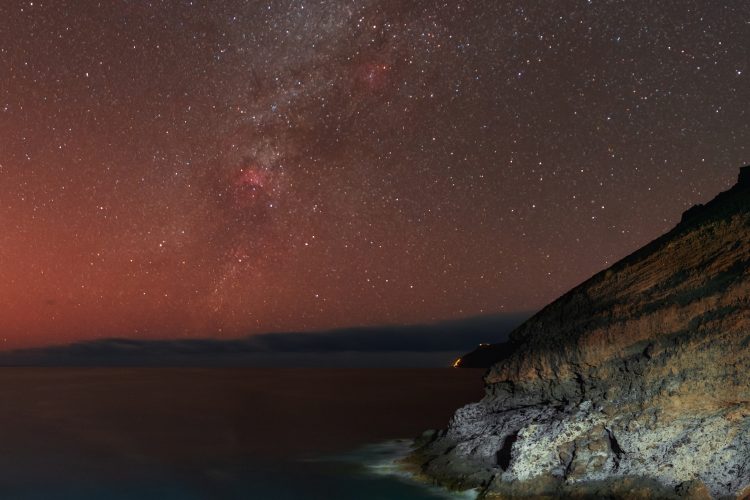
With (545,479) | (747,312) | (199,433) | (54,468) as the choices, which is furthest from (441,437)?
(199,433)

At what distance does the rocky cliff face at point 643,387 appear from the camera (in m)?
14.1

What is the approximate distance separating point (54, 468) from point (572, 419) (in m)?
22.1

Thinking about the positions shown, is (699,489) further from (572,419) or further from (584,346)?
(584,346)

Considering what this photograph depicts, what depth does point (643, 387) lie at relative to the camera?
1551 cm

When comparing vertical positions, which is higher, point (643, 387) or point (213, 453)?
point (643, 387)

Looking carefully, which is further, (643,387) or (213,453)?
(213,453)

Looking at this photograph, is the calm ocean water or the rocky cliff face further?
the calm ocean water

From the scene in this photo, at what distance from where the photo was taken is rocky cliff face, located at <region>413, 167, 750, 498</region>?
14125 millimetres

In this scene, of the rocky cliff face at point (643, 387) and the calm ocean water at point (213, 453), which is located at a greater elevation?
the rocky cliff face at point (643, 387)

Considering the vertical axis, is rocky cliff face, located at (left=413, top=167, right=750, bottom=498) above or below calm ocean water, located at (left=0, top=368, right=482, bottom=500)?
above

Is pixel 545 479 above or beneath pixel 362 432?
above

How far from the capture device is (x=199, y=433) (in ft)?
121

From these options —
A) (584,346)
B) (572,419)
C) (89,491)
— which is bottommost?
(89,491)

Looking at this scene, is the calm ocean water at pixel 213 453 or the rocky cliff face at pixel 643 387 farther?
the calm ocean water at pixel 213 453
